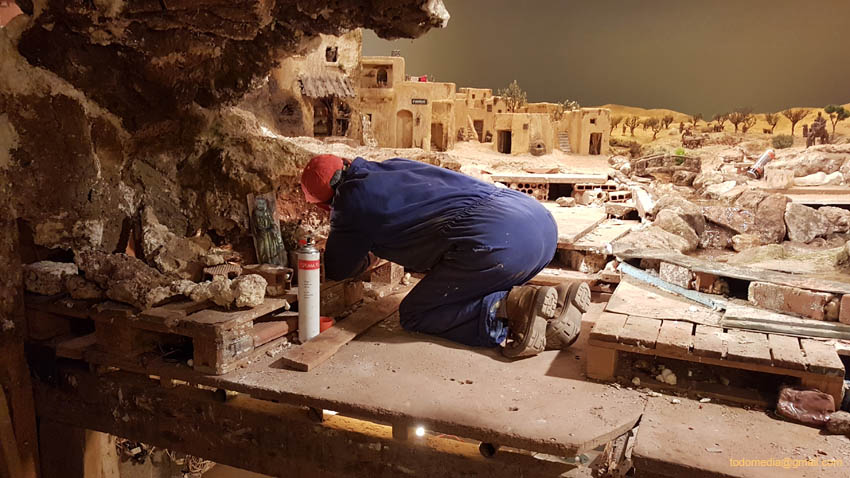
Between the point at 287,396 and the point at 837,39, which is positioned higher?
the point at 837,39

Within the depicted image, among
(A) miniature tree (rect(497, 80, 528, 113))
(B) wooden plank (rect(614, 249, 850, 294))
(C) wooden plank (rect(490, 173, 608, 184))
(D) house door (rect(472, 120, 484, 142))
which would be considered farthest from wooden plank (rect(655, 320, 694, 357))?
(A) miniature tree (rect(497, 80, 528, 113))

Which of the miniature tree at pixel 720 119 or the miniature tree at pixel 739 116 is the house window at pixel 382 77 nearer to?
the miniature tree at pixel 720 119

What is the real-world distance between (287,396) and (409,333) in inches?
41.7

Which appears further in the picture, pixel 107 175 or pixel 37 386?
pixel 107 175

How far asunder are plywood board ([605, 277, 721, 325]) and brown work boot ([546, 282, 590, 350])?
189 mm

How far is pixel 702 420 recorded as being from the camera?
2.78 m

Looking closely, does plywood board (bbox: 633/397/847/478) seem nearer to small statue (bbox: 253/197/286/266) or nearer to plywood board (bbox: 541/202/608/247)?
small statue (bbox: 253/197/286/266)

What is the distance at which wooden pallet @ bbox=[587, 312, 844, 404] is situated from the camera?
2.76 meters

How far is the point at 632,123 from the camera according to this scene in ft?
97.6

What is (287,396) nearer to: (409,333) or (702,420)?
(409,333)

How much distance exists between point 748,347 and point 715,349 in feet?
0.66

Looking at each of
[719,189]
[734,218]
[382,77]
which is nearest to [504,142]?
[382,77]

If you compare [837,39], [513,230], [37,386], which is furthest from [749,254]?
[837,39]

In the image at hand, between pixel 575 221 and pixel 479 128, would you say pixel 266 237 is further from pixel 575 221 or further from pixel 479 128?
pixel 479 128
